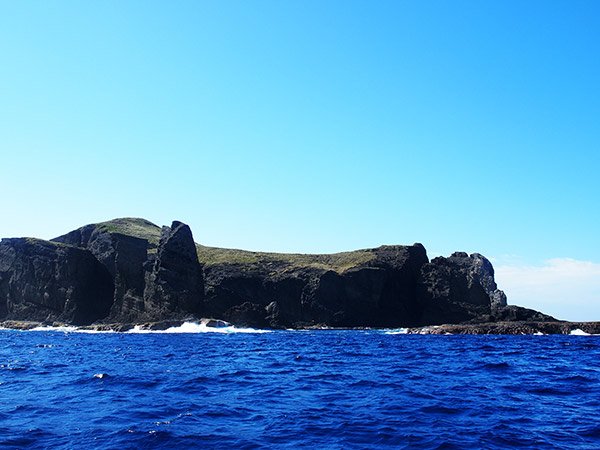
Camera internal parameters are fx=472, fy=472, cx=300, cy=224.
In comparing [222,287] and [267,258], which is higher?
[267,258]

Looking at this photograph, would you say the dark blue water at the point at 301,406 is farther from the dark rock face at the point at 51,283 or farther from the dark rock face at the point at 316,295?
the dark rock face at the point at 51,283

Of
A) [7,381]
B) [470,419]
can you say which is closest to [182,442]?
[470,419]

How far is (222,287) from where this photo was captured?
143 meters

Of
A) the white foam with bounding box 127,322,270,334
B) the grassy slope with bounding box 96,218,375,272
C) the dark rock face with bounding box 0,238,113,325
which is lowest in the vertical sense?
the white foam with bounding box 127,322,270,334

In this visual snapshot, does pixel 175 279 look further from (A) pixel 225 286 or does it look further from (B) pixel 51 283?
(B) pixel 51 283

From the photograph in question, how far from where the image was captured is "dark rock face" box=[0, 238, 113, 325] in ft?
458

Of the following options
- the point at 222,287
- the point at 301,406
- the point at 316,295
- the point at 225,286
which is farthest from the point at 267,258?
the point at 301,406

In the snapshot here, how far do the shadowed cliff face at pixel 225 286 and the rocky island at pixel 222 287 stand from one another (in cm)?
31

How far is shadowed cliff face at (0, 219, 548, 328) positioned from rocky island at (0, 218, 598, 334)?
308 millimetres

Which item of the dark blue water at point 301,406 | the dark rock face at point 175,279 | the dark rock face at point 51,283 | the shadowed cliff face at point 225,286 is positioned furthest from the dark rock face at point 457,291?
the dark blue water at point 301,406

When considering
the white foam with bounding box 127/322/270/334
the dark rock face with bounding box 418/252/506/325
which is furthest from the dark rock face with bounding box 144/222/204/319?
the dark rock face with bounding box 418/252/506/325

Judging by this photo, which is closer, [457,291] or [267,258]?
[457,291]

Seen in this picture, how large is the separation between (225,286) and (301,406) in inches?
4973

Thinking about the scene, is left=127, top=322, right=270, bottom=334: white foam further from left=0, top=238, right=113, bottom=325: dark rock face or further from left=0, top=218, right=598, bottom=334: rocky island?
left=0, top=238, right=113, bottom=325: dark rock face
